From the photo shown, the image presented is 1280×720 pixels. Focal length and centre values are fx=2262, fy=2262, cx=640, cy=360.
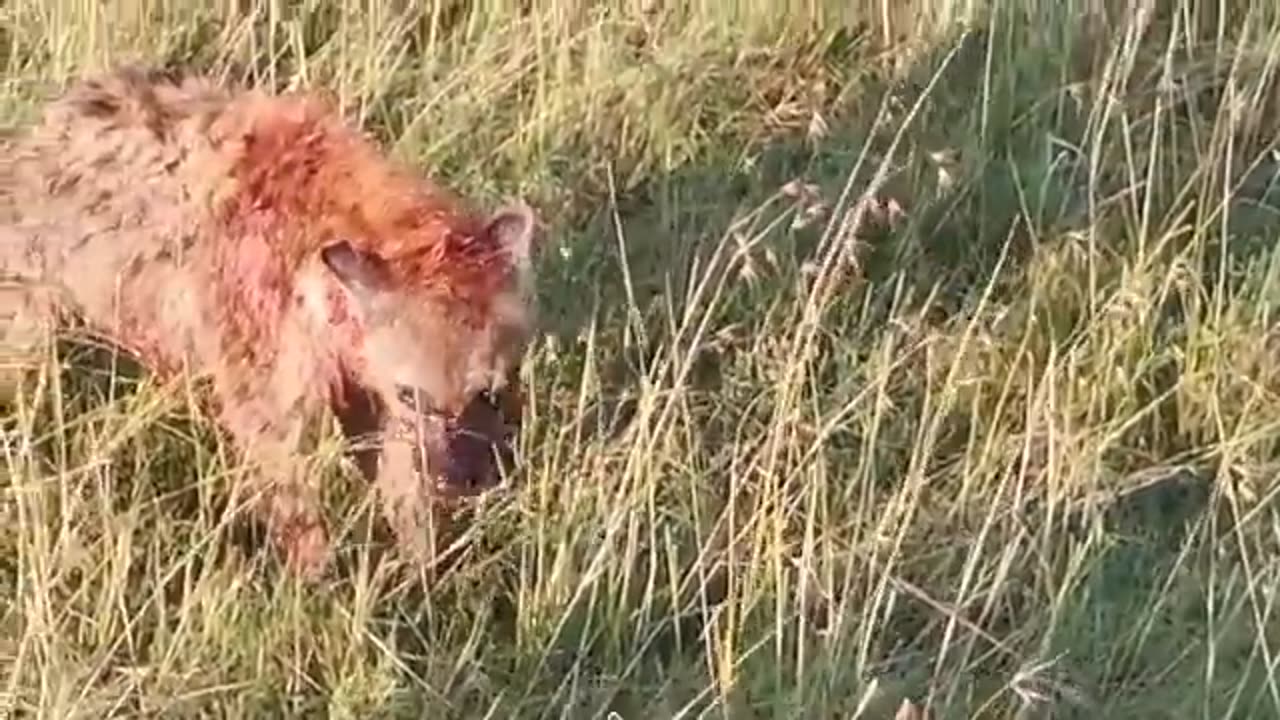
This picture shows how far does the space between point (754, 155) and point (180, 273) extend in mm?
1253

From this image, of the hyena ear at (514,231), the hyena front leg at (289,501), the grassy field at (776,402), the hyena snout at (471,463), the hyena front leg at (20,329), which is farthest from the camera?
the hyena front leg at (20,329)

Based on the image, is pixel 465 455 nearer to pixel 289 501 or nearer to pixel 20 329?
pixel 289 501

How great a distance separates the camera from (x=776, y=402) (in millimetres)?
3844

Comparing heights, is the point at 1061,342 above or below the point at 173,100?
below

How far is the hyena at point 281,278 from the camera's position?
3.79 m

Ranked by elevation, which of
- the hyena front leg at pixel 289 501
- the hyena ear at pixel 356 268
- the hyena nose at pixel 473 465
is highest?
the hyena ear at pixel 356 268

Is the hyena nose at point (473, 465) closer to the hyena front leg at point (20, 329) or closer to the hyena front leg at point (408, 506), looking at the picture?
the hyena front leg at point (408, 506)

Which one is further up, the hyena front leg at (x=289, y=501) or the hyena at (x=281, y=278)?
the hyena at (x=281, y=278)

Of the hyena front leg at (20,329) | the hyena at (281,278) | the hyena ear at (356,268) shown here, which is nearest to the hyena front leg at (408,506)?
the hyena at (281,278)

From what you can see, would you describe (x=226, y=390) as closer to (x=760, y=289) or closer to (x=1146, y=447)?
(x=760, y=289)

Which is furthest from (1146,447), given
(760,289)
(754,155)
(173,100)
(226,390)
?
(173,100)

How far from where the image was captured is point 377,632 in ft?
11.5

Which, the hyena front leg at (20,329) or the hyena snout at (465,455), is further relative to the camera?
the hyena front leg at (20,329)

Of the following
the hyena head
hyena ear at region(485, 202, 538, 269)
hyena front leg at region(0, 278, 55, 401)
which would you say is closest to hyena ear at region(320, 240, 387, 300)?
the hyena head
